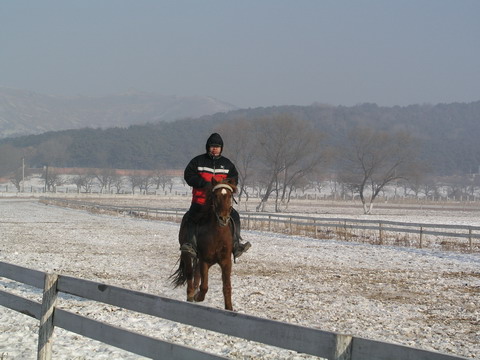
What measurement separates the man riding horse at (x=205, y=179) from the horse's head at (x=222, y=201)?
448 mm

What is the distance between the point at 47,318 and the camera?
7.36m

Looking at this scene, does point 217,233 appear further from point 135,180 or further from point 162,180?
point 162,180

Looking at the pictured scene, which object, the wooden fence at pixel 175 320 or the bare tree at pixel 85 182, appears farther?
the bare tree at pixel 85 182

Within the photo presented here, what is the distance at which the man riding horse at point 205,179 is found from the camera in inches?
420

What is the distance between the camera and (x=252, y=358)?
8.62 meters

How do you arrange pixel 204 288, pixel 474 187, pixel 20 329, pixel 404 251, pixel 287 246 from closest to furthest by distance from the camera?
pixel 20 329, pixel 204 288, pixel 404 251, pixel 287 246, pixel 474 187

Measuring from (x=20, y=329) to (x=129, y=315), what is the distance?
192 cm

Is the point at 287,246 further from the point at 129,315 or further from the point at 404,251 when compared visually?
the point at 129,315

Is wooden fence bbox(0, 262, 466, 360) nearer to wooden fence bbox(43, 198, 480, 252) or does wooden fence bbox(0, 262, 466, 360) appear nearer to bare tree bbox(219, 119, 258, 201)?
wooden fence bbox(43, 198, 480, 252)

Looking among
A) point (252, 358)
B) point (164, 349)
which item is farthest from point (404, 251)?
point (164, 349)

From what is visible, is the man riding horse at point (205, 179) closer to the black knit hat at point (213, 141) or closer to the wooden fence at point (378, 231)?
the black knit hat at point (213, 141)

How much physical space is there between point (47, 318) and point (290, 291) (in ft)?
25.4

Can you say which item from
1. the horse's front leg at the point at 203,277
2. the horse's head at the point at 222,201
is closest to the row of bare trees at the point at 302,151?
the horse's front leg at the point at 203,277

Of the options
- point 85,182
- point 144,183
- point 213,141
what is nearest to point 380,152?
point 213,141
